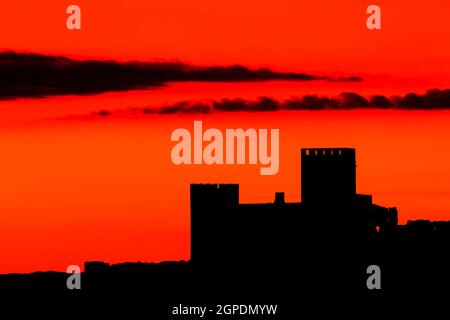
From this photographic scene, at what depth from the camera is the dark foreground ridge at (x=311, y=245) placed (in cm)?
6291

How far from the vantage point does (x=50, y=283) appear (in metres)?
90.8

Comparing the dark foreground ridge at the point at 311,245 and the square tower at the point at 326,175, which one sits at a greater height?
the square tower at the point at 326,175

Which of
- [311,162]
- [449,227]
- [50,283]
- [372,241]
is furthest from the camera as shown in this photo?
[50,283]

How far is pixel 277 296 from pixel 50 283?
25.2m

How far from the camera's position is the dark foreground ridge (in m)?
62.9

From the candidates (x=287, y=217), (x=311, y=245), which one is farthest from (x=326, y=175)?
(x=311, y=245)

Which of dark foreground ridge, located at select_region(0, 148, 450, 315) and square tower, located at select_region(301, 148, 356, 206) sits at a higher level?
square tower, located at select_region(301, 148, 356, 206)

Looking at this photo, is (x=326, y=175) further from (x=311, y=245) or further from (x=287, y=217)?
(x=311, y=245)

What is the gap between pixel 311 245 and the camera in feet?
216
